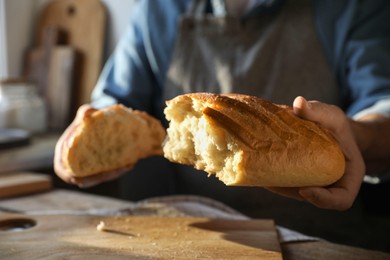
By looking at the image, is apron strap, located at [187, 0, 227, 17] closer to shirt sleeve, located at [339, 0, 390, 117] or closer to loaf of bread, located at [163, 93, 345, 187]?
shirt sleeve, located at [339, 0, 390, 117]

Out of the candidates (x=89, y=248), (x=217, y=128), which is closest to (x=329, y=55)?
(x=217, y=128)

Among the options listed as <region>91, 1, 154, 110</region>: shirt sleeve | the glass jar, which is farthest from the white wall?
<region>91, 1, 154, 110</region>: shirt sleeve

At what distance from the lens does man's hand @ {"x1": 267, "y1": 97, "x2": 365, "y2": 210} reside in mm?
1025

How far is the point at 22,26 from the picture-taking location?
107 inches

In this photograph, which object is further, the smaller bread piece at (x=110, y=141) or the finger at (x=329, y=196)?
the smaller bread piece at (x=110, y=141)

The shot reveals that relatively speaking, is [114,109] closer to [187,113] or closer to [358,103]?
[187,113]

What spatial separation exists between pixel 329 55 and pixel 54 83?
1420 millimetres

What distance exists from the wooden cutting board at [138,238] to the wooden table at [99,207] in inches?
2.6

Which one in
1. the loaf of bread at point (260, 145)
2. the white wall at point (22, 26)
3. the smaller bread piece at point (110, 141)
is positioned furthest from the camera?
the white wall at point (22, 26)

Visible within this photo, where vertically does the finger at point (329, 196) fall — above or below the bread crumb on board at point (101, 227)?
above

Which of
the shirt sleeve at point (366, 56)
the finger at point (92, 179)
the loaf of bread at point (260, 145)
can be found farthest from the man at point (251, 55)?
the loaf of bread at point (260, 145)

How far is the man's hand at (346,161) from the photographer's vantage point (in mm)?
1025

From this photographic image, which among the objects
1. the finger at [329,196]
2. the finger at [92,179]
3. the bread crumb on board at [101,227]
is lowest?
the bread crumb on board at [101,227]

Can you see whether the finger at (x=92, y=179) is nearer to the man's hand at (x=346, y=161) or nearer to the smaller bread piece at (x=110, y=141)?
the smaller bread piece at (x=110, y=141)
